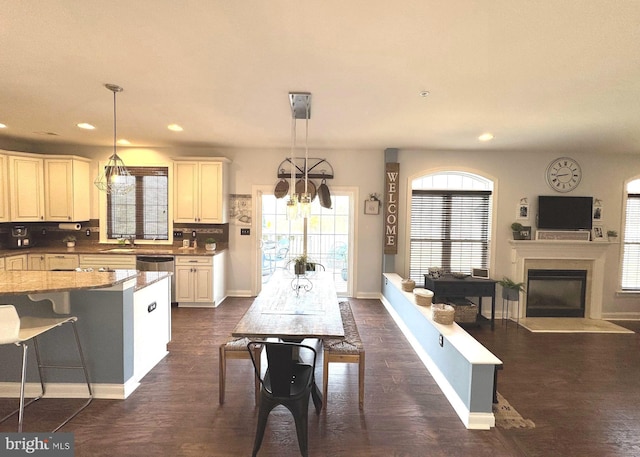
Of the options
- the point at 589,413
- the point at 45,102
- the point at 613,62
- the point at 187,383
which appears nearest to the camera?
the point at 613,62

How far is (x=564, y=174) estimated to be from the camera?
489 centimetres

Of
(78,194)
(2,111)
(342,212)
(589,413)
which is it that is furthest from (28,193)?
(589,413)

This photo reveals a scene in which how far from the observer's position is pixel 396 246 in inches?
198

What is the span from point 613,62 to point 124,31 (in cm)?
306

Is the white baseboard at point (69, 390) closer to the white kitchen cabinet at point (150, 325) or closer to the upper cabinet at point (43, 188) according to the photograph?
the white kitchen cabinet at point (150, 325)

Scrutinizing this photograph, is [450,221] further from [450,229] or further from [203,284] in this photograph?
[203,284]

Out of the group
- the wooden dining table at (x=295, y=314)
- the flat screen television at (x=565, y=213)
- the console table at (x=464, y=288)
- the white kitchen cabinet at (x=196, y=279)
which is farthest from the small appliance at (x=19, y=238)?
the flat screen television at (x=565, y=213)

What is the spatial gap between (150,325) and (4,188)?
355cm

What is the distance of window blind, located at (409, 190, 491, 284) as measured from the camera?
505cm

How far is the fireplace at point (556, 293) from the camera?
482cm

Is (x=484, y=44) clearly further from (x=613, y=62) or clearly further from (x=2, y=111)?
(x=2, y=111)

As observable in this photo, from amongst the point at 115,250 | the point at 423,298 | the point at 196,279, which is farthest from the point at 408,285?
the point at 115,250

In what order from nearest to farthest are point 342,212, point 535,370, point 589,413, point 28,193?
point 589,413 < point 535,370 < point 28,193 < point 342,212

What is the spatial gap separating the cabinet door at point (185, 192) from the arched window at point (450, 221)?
3.58 meters
